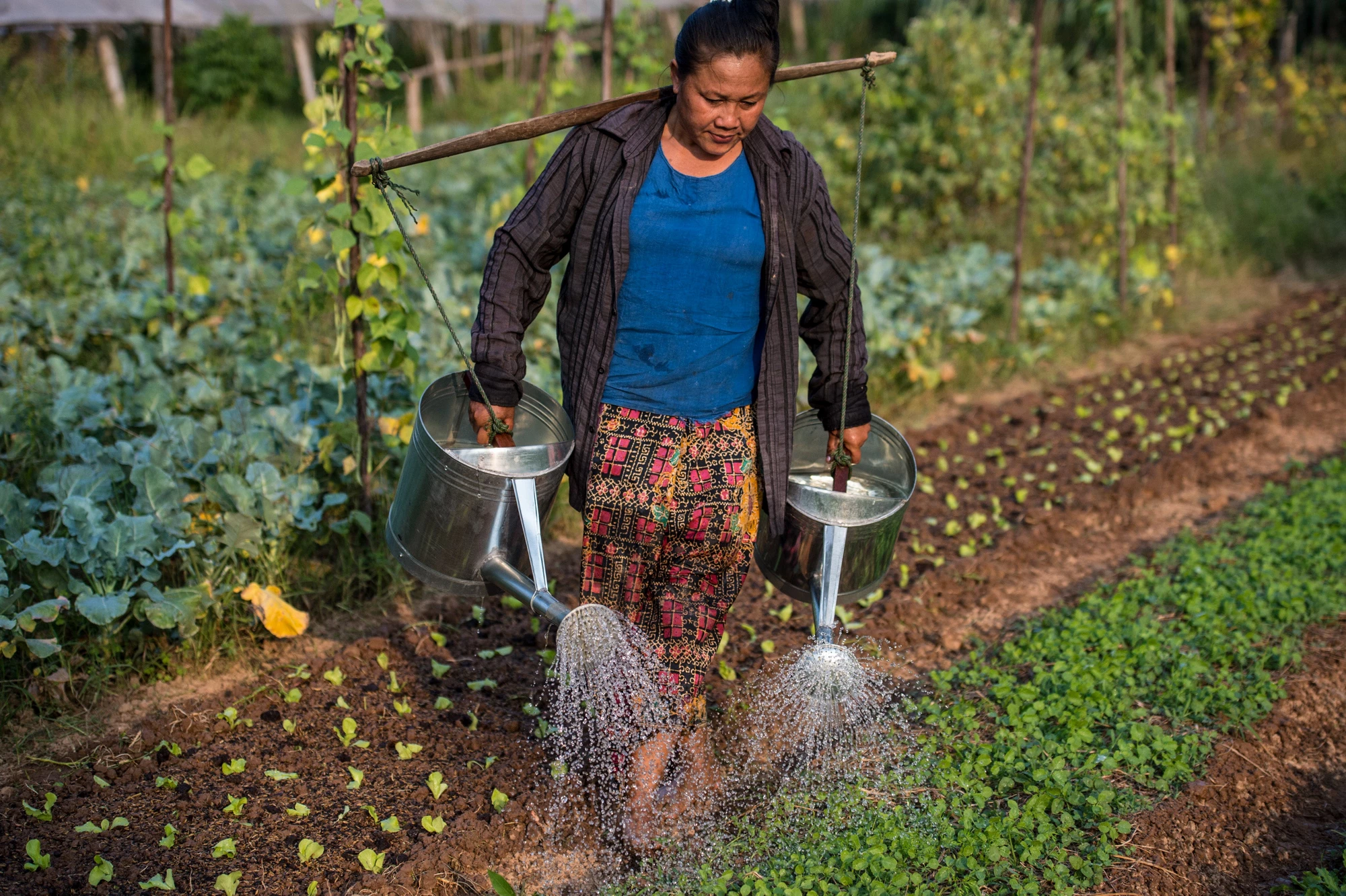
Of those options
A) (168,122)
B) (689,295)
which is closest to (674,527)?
(689,295)

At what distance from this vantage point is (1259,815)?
97.7 inches

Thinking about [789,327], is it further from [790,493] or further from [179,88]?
[179,88]

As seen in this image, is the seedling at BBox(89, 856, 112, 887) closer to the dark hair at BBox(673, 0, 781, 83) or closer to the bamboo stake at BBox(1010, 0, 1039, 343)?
the dark hair at BBox(673, 0, 781, 83)

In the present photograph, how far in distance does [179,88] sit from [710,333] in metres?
14.0

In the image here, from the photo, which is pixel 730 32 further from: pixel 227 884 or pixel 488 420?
pixel 227 884

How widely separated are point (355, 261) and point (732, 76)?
5.46 feet

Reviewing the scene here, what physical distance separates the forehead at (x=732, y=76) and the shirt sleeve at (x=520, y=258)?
28 cm

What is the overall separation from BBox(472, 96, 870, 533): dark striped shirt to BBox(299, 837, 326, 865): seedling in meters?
0.89

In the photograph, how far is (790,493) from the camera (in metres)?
2.46

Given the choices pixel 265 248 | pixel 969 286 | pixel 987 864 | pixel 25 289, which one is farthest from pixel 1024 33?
pixel 987 864

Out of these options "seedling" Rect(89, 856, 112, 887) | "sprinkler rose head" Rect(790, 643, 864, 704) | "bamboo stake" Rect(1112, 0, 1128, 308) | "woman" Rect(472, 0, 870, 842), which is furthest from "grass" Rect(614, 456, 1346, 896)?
"bamboo stake" Rect(1112, 0, 1128, 308)

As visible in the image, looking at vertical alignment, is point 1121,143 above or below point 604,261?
below

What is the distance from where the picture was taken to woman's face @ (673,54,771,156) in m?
1.96

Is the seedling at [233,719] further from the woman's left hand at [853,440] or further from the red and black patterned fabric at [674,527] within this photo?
the woman's left hand at [853,440]
